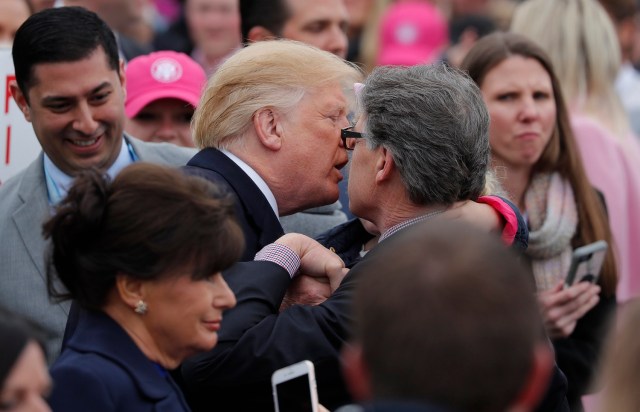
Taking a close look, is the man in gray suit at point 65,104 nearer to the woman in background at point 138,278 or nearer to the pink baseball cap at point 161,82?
the pink baseball cap at point 161,82

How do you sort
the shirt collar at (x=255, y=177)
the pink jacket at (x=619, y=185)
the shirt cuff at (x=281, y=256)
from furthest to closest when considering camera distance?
the pink jacket at (x=619, y=185)
the shirt collar at (x=255, y=177)
the shirt cuff at (x=281, y=256)

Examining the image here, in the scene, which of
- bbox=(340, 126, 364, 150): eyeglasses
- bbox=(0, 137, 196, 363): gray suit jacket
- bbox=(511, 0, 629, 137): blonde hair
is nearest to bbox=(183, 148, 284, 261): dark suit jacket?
bbox=(340, 126, 364, 150): eyeglasses

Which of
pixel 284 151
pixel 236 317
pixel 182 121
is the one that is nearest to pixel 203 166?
pixel 284 151

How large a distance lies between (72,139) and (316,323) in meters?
1.82

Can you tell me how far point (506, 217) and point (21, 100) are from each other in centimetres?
217

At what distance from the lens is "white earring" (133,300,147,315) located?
3.00m

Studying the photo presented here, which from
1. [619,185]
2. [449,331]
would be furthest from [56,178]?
[449,331]

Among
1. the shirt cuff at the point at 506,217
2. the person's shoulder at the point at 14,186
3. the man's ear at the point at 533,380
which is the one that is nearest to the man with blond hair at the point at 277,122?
the shirt cuff at the point at 506,217

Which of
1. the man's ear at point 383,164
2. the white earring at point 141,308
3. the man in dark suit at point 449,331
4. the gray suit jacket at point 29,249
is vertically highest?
the man in dark suit at point 449,331

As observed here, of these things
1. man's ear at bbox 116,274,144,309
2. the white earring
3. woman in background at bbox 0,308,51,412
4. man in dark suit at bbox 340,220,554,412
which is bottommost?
the white earring

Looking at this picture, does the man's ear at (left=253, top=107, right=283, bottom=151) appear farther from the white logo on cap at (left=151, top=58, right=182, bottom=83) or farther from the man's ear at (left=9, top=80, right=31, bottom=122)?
the white logo on cap at (left=151, top=58, right=182, bottom=83)

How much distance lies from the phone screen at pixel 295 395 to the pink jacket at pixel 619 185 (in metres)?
2.94

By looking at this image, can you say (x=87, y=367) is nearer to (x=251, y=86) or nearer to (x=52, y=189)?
(x=251, y=86)

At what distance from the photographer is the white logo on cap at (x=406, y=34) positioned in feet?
30.9
